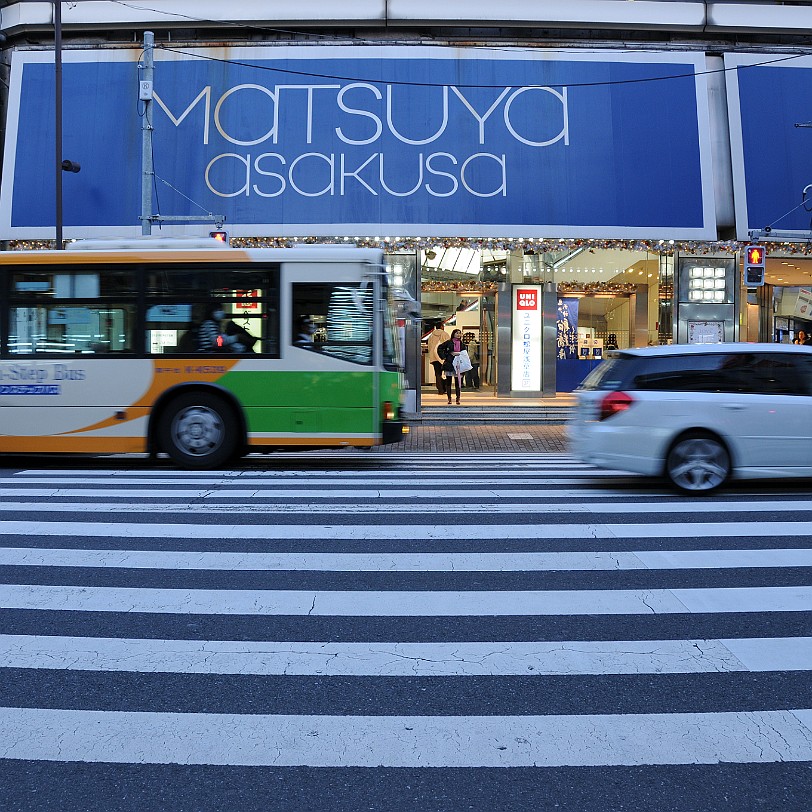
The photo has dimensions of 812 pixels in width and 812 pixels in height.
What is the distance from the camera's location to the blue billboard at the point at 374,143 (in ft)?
70.6

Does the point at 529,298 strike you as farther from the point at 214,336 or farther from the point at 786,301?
the point at 214,336

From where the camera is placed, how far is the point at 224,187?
2173cm

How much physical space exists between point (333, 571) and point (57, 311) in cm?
817

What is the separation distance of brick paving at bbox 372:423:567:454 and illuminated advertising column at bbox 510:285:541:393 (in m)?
4.64

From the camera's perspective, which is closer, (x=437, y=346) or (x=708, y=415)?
(x=708, y=415)

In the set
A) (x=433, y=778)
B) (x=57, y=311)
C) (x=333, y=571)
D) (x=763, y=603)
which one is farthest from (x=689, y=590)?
(x=57, y=311)

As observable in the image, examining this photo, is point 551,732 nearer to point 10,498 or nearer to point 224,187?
point 10,498

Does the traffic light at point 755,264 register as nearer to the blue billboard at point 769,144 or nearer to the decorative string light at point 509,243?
the decorative string light at point 509,243

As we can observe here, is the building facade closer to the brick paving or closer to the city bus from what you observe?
the brick paving

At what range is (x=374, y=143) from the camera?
71.1ft

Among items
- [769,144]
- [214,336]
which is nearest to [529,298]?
[769,144]

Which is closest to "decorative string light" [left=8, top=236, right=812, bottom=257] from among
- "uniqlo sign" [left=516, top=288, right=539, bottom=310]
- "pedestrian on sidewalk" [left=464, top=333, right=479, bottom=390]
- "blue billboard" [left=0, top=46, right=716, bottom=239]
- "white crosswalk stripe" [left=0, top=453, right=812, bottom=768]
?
"blue billboard" [left=0, top=46, right=716, bottom=239]

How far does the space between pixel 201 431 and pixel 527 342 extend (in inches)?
556

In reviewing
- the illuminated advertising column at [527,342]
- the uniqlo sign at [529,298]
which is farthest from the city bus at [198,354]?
the uniqlo sign at [529,298]
